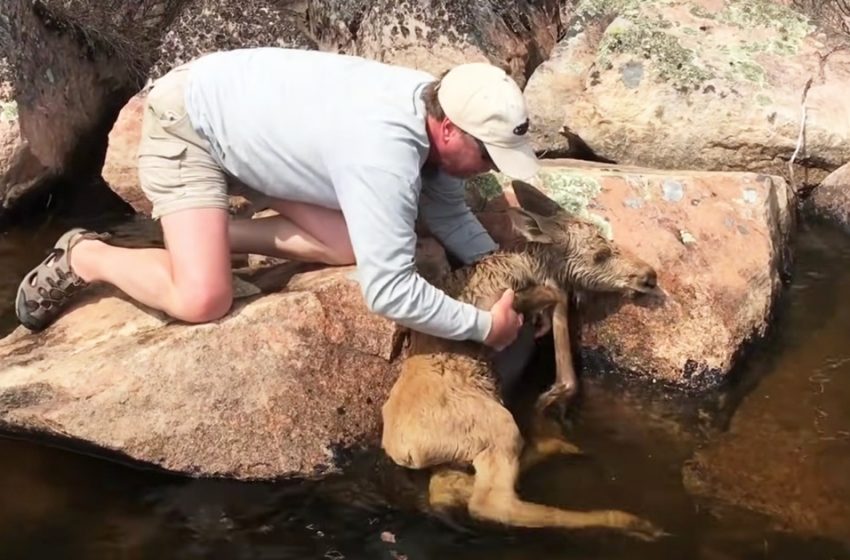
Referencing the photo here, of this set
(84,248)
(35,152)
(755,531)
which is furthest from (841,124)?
(35,152)

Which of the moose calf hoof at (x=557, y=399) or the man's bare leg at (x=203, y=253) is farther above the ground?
the man's bare leg at (x=203, y=253)

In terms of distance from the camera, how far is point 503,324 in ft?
17.4

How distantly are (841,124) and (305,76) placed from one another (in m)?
4.41

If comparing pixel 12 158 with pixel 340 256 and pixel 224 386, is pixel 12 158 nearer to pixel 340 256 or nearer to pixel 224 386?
pixel 340 256

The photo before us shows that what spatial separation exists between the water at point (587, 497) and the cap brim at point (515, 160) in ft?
4.70

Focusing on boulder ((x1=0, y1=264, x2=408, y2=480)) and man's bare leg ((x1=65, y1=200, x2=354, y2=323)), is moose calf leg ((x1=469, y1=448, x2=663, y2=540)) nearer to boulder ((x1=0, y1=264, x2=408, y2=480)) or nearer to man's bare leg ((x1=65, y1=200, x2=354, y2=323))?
boulder ((x1=0, y1=264, x2=408, y2=480))

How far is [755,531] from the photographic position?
15.7 ft

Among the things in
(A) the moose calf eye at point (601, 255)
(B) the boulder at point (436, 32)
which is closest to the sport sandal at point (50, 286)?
(A) the moose calf eye at point (601, 255)

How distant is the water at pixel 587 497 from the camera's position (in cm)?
472

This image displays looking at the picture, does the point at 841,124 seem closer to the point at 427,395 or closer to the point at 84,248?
the point at 427,395

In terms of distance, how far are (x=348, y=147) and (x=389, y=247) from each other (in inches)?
18.8

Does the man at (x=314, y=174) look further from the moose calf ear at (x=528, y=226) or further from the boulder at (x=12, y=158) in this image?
the boulder at (x=12, y=158)

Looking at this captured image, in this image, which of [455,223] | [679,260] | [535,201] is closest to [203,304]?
[455,223]

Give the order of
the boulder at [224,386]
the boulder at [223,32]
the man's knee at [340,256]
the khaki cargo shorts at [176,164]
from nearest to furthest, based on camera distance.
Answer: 1. the boulder at [224,386]
2. the khaki cargo shorts at [176,164]
3. the man's knee at [340,256]
4. the boulder at [223,32]
